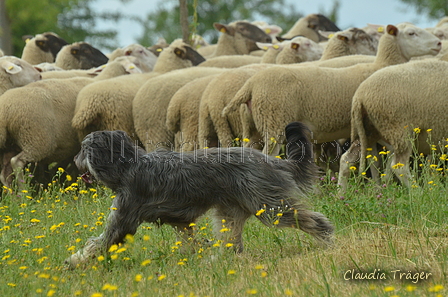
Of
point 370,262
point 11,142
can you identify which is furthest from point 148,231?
point 11,142

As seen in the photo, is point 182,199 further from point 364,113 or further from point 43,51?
point 43,51

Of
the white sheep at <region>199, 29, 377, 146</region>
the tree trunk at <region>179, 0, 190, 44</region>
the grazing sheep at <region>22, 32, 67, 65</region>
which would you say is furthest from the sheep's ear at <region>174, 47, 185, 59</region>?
the grazing sheep at <region>22, 32, 67, 65</region>

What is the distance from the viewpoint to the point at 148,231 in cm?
531

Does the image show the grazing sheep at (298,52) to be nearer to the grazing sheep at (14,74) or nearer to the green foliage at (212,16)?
the grazing sheep at (14,74)

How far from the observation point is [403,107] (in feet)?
21.3

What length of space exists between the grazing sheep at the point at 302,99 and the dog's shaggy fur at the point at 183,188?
2401 mm

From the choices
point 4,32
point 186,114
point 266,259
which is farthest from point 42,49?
point 266,259

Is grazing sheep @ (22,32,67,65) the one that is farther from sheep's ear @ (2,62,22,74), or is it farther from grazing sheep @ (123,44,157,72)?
sheep's ear @ (2,62,22,74)

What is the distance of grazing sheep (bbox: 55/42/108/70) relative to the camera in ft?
42.7

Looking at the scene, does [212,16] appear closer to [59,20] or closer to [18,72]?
[59,20]

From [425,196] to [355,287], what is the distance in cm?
178

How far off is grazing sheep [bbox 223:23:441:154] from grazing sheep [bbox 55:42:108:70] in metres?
6.61

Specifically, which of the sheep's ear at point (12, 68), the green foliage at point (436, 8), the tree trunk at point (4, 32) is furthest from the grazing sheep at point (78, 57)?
the green foliage at point (436, 8)

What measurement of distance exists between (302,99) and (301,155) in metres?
2.72
